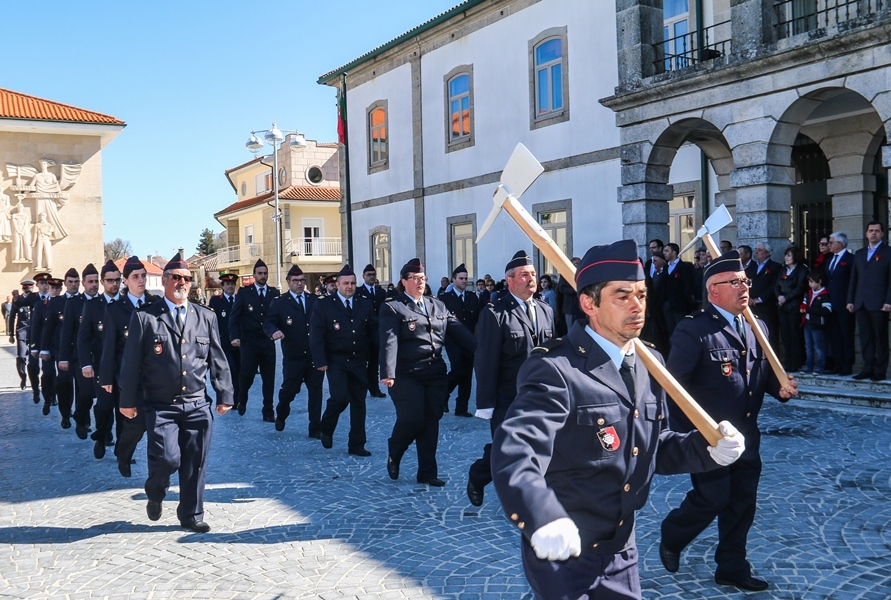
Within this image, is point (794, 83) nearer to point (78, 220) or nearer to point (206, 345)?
point (206, 345)

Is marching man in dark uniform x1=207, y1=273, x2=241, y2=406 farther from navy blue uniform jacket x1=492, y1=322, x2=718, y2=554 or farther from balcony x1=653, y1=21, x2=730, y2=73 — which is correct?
navy blue uniform jacket x1=492, y1=322, x2=718, y2=554

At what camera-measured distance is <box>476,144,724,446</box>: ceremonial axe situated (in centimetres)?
302

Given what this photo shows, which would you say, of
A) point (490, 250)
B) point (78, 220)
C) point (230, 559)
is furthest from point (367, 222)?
point (230, 559)

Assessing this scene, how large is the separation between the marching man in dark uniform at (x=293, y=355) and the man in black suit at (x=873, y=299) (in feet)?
23.5

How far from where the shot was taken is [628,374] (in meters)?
3.09

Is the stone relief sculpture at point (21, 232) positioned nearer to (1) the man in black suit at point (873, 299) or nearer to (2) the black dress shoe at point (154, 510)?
(2) the black dress shoe at point (154, 510)

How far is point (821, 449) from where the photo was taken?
824cm

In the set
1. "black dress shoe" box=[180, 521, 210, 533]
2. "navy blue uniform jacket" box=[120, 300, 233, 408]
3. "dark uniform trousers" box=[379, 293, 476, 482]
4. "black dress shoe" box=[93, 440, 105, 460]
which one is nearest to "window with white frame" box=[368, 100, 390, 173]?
"black dress shoe" box=[93, 440, 105, 460]

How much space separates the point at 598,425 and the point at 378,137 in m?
24.2

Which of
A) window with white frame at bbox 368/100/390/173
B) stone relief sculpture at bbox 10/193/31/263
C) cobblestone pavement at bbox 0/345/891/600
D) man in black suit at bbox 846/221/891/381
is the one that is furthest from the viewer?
stone relief sculpture at bbox 10/193/31/263

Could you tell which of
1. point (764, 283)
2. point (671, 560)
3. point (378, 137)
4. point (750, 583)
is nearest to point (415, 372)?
point (671, 560)

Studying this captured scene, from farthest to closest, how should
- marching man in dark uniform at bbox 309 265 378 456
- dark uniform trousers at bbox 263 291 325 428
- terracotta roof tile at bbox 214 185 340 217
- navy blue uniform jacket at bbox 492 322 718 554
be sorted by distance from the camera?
terracotta roof tile at bbox 214 185 340 217 < dark uniform trousers at bbox 263 291 325 428 < marching man in dark uniform at bbox 309 265 378 456 < navy blue uniform jacket at bbox 492 322 718 554

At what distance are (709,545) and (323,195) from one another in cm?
4960

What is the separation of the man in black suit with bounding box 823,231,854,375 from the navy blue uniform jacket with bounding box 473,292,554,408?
693 centimetres
